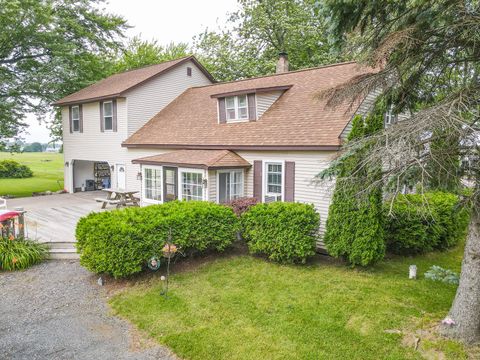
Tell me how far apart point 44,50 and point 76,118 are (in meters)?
4.35

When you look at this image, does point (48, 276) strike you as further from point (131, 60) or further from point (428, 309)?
point (131, 60)

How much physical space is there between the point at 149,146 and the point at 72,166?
6766 mm

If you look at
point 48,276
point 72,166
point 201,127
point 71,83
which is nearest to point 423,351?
point 48,276

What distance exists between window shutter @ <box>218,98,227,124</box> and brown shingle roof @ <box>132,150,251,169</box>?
5.58 feet

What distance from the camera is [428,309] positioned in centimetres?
610

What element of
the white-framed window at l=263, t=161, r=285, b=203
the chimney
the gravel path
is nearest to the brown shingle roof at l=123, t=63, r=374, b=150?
the white-framed window at l=263, t=161, r=285, b=203

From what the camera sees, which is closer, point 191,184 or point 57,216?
point 191,184

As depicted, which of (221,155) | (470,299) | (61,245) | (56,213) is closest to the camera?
(470,299)

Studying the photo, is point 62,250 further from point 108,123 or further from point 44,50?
point 44,50

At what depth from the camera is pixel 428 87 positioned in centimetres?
625

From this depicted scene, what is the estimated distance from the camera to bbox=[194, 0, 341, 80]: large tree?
2261cm

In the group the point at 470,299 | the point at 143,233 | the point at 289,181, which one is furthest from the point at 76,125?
the point at 470,299

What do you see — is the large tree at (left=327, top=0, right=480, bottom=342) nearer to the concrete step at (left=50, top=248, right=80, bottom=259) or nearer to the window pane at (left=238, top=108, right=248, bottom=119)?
the window pane at (left=238, top=108, right=248, bottom=119)

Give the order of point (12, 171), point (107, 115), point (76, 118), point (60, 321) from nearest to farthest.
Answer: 1. point (60, 321)
2. point (107, 115)
3. point (76, 118)
4. point (12, 171)
